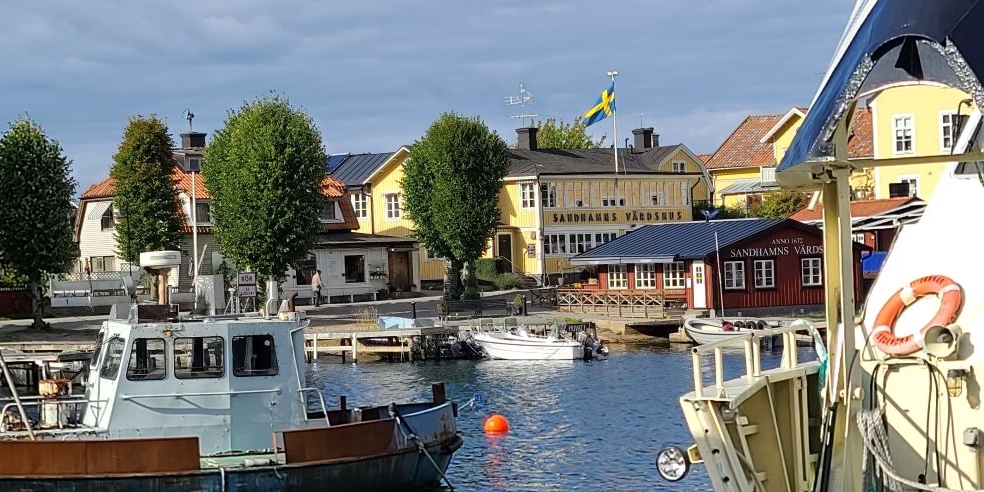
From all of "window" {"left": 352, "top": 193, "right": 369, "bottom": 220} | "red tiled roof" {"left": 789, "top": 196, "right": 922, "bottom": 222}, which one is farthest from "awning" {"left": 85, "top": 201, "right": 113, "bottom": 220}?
"red tiled roof" {"left": 789, "top": 196, "right": 922, "bottom": 222}

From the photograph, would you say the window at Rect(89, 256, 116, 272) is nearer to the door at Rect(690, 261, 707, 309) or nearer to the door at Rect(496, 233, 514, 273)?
the door at Rect(496, 233, 514, 273)

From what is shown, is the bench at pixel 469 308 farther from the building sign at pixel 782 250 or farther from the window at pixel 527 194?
the window at pixel 527 194

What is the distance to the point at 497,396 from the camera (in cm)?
4275

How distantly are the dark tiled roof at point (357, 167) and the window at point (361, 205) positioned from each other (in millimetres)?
843

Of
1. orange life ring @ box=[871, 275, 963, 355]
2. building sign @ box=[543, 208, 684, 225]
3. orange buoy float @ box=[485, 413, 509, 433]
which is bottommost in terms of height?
orange buoy float @ box=[485, 413, 509, 433]

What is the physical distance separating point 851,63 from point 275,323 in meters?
12.9

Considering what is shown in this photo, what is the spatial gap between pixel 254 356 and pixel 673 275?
39.0 metres

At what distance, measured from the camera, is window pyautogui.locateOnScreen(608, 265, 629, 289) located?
62.8 metres

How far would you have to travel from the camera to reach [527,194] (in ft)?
262

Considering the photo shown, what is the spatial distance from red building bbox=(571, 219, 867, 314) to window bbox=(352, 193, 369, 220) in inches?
1022

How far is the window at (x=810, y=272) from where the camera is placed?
60.0 m

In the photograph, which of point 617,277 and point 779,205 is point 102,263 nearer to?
point 617,277

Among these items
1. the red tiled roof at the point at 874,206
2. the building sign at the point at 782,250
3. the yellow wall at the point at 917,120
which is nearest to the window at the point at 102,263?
the building sign at the point at 782,250

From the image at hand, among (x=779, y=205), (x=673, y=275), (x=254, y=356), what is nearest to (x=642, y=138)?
(x=779, y=205)
